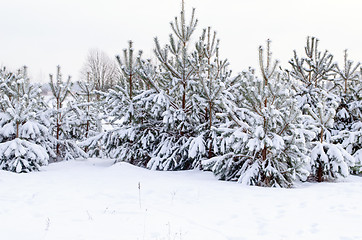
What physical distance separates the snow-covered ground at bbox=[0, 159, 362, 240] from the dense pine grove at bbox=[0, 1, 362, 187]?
920mm

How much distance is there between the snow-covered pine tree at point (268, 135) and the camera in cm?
654

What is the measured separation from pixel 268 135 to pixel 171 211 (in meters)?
3.00

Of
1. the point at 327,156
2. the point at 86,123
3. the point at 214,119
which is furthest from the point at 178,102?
the point at 86,123

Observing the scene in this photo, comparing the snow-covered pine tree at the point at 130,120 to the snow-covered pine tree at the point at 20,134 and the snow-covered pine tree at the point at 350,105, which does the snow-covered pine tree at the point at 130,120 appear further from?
the snow-covered pine tree at the point at 350,105

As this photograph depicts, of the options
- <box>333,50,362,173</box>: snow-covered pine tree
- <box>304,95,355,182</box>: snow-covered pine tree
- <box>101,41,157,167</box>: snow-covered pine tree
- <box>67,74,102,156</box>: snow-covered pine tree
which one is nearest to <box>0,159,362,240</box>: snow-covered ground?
<box>304,95,355,182</box>: snow-covered pine tree

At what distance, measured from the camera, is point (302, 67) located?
388 inches

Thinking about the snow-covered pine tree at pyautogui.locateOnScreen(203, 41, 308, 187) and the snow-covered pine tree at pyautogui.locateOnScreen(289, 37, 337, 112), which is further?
the snow-covered pine tree at pyautogui.locateOnScreen(289, 37, 337, 112)

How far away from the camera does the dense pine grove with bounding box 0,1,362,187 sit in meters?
6.78

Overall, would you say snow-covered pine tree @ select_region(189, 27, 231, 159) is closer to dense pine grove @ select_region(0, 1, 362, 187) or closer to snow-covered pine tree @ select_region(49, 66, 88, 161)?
dense pine grove @ select_region(0, 1, 362, 187)

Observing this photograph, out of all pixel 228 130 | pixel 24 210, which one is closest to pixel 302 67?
pixel 228 130

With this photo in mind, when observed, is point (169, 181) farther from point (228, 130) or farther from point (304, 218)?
point (304, 218)

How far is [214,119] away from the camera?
8.97 m

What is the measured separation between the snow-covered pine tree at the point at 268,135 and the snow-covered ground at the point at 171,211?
639 millimetres

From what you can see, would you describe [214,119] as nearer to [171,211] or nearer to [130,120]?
[130,120]
